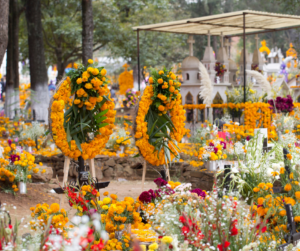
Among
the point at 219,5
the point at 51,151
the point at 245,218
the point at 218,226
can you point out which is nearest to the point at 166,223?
the point at 218,226

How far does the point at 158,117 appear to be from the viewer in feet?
17.3

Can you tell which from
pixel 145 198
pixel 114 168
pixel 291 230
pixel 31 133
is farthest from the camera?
pixel 31 133

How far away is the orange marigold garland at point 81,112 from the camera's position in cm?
463

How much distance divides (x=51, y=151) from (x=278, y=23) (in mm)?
6567

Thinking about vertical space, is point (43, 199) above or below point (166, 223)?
below

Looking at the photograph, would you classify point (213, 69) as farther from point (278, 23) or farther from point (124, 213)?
point (124, 213)

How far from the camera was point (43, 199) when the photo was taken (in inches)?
234

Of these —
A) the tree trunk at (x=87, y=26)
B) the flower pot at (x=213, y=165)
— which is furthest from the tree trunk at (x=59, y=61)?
the flower pot at (x=213, y=165)

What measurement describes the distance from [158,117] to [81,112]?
1.06 m

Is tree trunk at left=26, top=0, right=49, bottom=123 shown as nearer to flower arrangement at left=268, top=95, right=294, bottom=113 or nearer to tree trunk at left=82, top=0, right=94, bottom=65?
tree trunk at left=82, top=0, right=94, bottom=65

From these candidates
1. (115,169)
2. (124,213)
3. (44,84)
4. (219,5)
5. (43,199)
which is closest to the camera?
(124,213)

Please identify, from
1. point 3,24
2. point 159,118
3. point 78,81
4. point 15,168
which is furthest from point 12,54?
point 78,81

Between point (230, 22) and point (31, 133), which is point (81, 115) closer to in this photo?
point (31, 133)

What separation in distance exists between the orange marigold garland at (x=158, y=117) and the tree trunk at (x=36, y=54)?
741 centimetres
